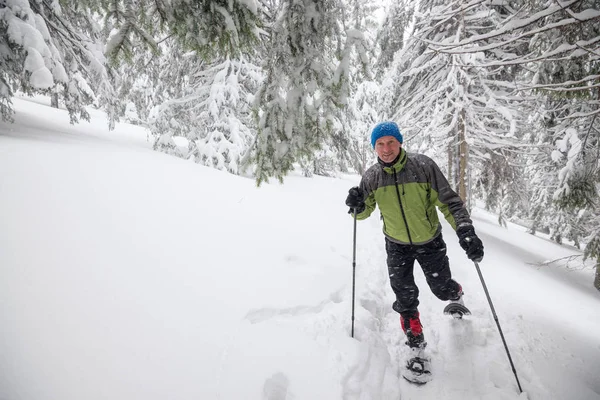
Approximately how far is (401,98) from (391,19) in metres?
2.56

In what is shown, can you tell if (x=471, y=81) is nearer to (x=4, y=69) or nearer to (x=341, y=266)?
(x=341, y=266)

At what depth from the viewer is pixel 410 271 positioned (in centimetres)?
330

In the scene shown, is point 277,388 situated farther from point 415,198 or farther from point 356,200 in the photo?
point 415,198

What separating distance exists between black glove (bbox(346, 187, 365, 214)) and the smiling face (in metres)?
0.55

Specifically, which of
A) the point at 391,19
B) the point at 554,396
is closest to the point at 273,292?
the point at 554,396

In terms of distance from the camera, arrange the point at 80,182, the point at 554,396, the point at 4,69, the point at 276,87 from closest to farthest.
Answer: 1. the point at 554,396
2. the point at 276,87
3. the point at 80,182
4. the point at 4,69

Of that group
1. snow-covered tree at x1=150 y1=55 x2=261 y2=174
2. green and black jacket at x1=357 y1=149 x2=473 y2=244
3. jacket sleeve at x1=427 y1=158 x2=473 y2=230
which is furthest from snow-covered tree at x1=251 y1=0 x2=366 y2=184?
snow-covered tree at x1=150 y1=55 x2=261 y2=174

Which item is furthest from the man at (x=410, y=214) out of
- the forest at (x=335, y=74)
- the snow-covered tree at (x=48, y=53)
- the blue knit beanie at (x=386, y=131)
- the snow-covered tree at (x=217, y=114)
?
the snow-covered tree at (x=217, y=114)

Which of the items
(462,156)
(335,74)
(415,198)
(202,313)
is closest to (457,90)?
(462,156)

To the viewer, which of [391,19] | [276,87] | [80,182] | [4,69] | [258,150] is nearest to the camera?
[276,87]

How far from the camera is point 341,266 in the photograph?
466cm

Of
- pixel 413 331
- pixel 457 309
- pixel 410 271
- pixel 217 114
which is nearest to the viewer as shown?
pixel 413 331

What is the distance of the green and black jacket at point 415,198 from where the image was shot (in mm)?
2998

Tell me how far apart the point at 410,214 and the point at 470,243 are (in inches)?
24.9
